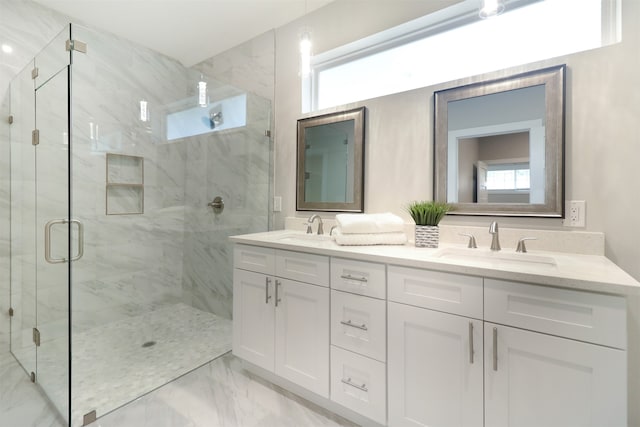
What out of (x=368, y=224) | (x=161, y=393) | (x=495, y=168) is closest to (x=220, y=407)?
(x=161, y=393)

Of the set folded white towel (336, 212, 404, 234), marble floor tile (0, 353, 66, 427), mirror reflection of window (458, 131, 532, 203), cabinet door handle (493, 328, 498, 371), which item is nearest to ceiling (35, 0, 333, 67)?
mirror reflection of window (458, 131, 532, 203)

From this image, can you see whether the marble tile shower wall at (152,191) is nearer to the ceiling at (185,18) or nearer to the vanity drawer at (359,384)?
the ceiling at (185,18)

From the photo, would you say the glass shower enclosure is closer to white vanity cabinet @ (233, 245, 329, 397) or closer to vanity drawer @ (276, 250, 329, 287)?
white vanity cabinet @ (233, 245, 329, 397)

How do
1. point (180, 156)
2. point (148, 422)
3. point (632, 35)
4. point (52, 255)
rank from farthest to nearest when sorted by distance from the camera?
point (180, 156) → point (52, 255) → point (148, 422) → point (632, 35)

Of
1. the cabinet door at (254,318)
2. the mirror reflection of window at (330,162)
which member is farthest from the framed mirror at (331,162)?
the cabinet door at (254,318)

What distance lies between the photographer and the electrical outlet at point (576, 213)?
4.40 feet

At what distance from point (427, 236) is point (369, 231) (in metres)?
0.31

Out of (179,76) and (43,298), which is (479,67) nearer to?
(179,76)

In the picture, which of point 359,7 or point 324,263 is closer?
point 324,263

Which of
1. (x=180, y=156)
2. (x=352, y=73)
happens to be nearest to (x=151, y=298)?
(x=180, y=156)

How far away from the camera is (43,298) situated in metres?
1.83

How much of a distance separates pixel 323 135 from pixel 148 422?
1965 millimetres

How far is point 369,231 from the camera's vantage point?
154cm

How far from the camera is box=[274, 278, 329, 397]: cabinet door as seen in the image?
1469 millimetres
